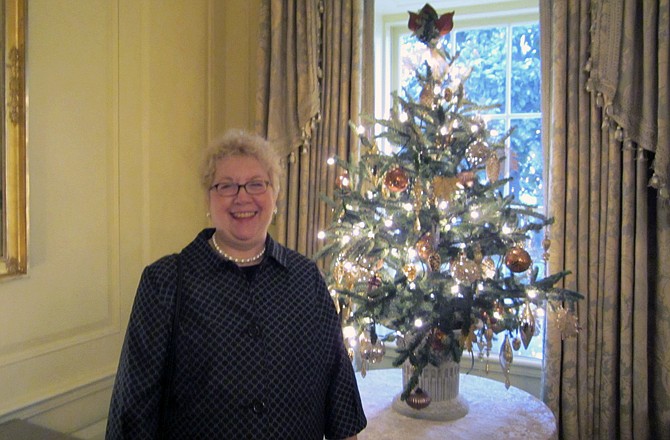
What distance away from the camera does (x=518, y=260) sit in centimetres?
191

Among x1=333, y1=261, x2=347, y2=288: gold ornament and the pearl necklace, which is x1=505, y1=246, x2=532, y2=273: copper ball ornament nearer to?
x1=333, y1=261, x2=347, y2=288: gold ornament

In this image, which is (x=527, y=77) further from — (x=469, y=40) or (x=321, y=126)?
(x=321, y=126)

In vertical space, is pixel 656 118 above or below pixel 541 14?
below

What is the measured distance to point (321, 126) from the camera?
2.90 meters

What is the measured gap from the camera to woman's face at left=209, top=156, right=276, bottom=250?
4.98ft

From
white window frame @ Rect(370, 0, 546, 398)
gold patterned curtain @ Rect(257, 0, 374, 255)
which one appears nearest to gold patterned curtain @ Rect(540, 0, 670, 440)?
white window frame @ Rect(370, 0, 546, 398)

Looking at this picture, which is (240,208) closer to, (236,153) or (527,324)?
(236,153)

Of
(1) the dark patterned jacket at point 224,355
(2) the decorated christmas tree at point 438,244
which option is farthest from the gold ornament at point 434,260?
(1) the dark patterned jacket at point 224,355

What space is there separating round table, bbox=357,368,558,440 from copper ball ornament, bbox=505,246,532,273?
565 millimetres

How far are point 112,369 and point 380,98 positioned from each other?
5.87 ft

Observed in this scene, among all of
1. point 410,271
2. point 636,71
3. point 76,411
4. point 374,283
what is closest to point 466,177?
point 410,271

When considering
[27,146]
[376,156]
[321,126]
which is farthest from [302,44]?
[27,146]

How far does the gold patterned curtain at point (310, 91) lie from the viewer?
2832mm

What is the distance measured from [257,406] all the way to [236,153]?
2.07ft
